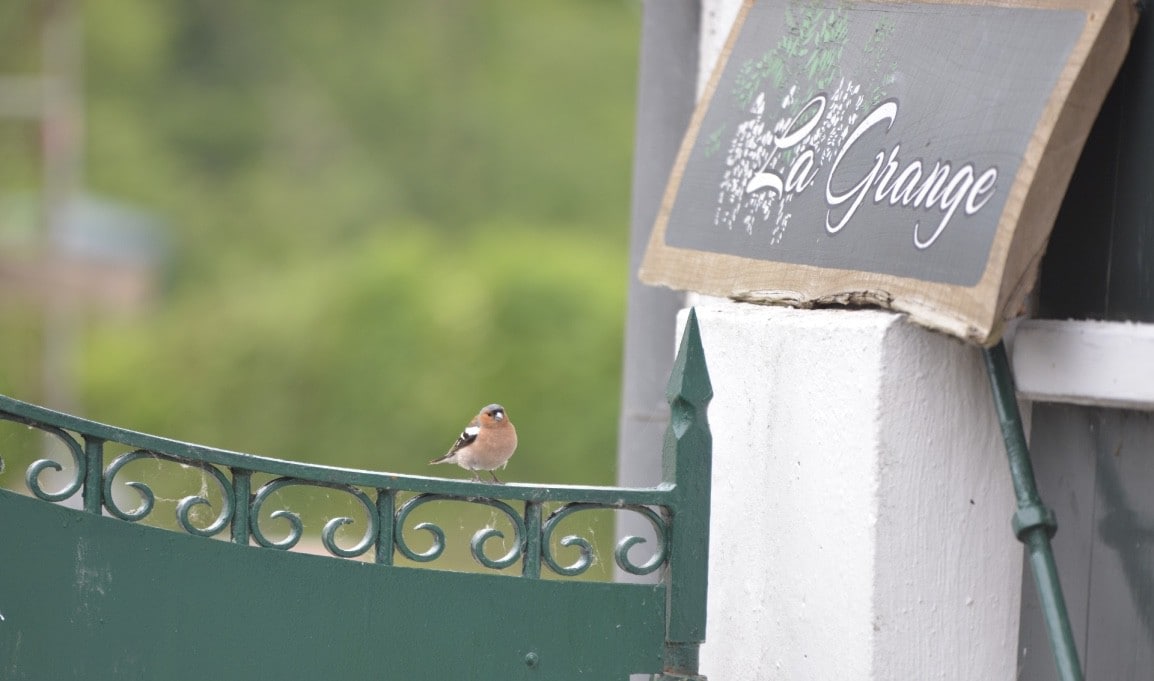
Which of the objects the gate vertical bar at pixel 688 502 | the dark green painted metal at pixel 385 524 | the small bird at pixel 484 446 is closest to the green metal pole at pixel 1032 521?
the gate vertical bar at pixel 688 502

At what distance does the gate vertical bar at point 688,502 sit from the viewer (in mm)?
2264

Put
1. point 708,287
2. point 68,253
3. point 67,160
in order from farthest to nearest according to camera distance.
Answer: point 68,253 → point 67,160 → point 708,287

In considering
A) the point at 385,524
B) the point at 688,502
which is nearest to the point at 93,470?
the point at 385,524

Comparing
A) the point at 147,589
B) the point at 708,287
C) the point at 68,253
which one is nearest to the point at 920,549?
the point at 708,287

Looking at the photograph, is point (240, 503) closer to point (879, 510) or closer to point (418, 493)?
point (418, 493)

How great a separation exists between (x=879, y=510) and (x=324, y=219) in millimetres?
18470

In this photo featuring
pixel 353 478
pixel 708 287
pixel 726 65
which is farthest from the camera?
pixel 726 65

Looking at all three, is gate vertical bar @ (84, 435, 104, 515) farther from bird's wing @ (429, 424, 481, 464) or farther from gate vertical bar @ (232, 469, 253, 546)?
bird's wing @ (429, 424, 481, 464)

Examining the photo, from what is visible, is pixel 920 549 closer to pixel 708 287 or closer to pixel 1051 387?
pixel 1051 387

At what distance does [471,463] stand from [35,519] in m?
1.92

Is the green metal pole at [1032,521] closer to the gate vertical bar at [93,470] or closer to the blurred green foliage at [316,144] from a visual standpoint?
the gate vertical bar at [93,470]

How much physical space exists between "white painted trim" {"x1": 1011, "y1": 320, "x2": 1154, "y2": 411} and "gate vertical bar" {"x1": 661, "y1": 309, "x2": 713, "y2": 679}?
55 centimetres

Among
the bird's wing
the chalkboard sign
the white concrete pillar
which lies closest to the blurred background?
the bird's wing

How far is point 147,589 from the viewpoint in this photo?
228cm
